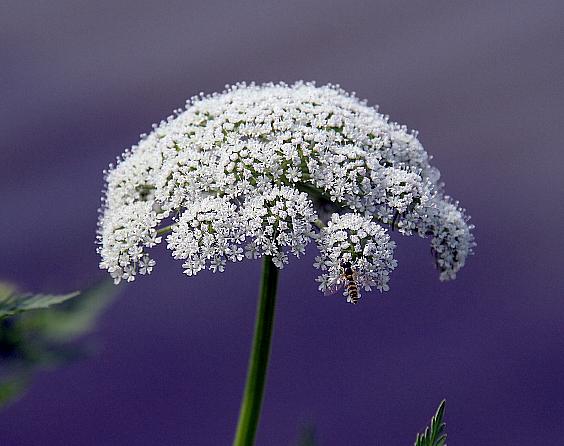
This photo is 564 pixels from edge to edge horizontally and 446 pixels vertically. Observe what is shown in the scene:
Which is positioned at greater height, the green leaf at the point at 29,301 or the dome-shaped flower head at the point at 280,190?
the dome-shaped flower head at the point at 280,190

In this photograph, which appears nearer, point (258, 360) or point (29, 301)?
point (29, 301)

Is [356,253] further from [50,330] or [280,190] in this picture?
[50,330]

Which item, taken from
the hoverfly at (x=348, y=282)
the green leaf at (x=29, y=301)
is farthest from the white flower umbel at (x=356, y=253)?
the green leaf at (x=29, y=301)

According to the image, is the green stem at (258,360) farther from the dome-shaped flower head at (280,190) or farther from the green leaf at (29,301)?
the green leaf at (29,301)

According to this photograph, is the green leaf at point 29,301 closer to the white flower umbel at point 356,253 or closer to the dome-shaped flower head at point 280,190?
the dome-shaped flower head at point 280,190

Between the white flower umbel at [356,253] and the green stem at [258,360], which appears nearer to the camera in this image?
the white flower umbel at [356,253]

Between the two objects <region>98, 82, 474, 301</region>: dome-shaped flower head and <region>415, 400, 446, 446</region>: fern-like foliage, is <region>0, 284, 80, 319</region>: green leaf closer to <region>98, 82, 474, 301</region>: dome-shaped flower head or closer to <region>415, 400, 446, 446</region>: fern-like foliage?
<region>98, 82, 474, 301</region>: dome-shaped flower head

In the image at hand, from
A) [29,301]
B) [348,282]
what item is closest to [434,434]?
[348,282]

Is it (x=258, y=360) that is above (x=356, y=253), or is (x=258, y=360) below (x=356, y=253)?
below

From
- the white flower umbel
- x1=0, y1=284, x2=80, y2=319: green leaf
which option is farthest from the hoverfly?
x1=0, y1=284, x2=80, y2=319: green leaf
